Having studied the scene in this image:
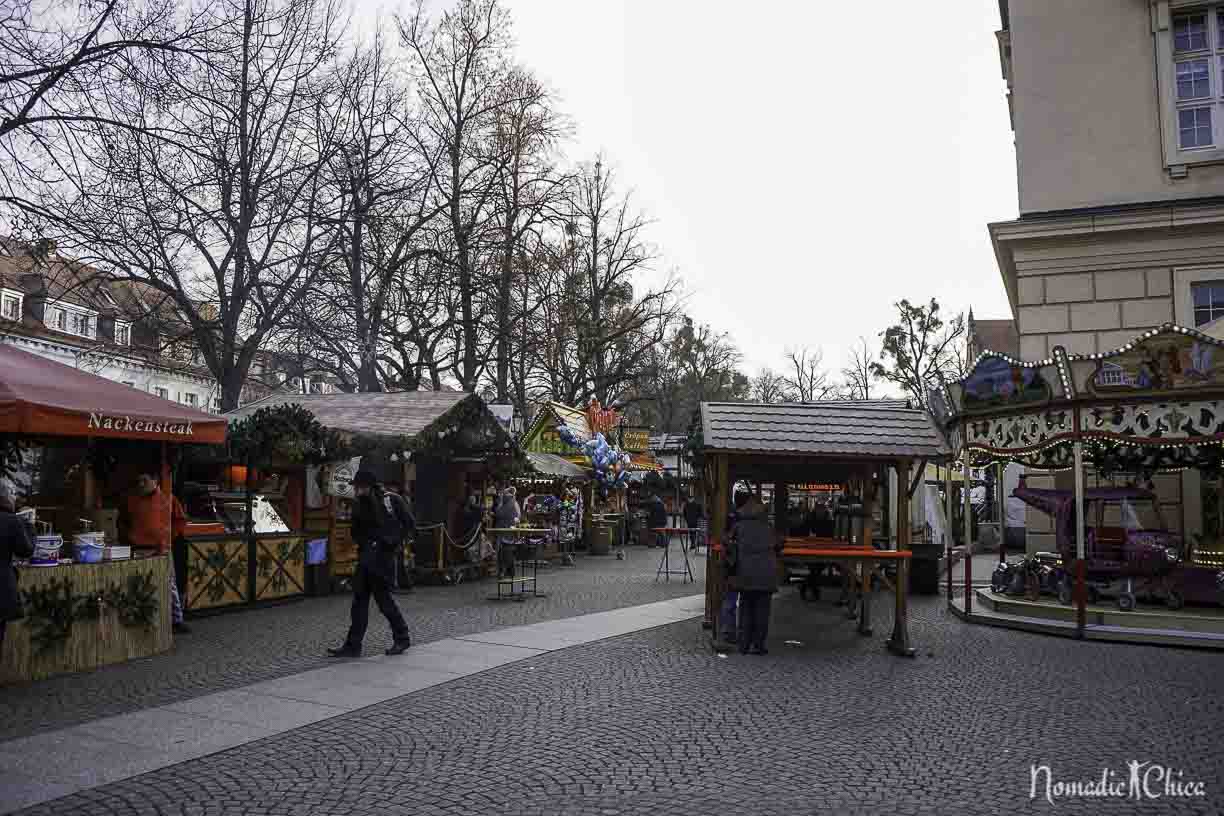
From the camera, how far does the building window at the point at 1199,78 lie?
16.4 meters

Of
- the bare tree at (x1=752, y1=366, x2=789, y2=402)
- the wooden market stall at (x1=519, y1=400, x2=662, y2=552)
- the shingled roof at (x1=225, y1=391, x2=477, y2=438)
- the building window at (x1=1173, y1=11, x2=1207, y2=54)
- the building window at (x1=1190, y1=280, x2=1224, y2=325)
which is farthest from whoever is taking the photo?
the bare tree at (x1=752, y1=366, x2=789, y2=402)

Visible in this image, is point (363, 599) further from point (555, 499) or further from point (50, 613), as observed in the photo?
point (555, 499)

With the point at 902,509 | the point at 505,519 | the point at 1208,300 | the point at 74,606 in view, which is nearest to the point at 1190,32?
the point at 1208,300

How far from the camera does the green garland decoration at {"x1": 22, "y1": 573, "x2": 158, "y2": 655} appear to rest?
8.77 m

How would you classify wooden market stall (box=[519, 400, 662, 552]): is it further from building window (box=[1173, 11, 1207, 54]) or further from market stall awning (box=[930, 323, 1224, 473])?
building window (box=[1173, 11, 1207, 54])

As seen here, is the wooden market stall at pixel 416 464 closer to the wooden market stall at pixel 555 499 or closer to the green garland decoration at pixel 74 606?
the wooden market stall at pixel 555 499

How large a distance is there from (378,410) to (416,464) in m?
1.52

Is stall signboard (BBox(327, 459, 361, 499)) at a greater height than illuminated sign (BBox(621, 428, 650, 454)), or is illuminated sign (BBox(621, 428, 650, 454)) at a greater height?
illuminated sign (BBox(621, 428, 650, 454))

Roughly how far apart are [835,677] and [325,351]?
17778 millimetres

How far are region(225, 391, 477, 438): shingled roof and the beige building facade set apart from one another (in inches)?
444

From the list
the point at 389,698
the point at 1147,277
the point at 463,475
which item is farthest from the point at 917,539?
the point at 389,698

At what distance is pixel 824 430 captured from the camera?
11.6 metres

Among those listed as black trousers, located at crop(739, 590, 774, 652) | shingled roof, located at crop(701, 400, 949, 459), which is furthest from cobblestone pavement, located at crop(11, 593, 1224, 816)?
shingled roof, located at crop(701, 400, 949, 459)

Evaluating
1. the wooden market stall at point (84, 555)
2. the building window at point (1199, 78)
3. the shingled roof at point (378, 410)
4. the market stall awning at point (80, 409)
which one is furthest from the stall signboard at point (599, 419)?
the market stall awning at point (80, 409)
